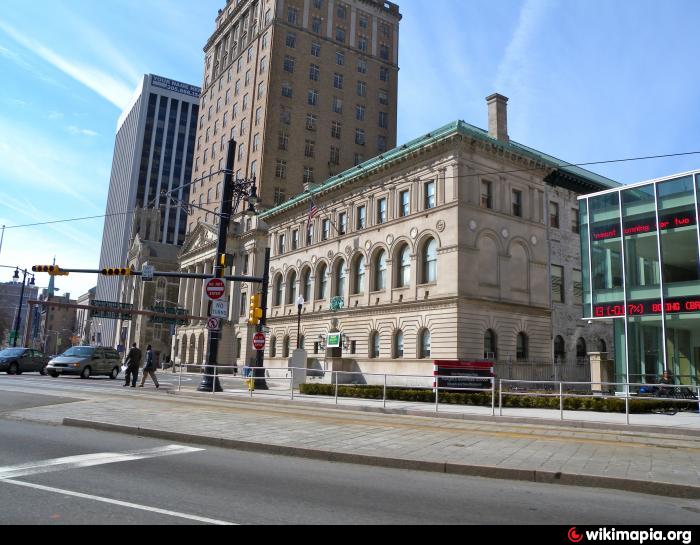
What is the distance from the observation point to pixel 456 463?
26.9 feet

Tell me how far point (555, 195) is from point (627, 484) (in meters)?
36.9

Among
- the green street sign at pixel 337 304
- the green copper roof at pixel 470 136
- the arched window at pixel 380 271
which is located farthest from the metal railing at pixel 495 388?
the green copper roof at pixel 470 136

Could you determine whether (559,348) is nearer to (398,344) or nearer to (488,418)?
(398,344)

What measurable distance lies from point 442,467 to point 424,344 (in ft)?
93.7

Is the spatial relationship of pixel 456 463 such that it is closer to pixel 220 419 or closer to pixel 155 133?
pixel 220 419

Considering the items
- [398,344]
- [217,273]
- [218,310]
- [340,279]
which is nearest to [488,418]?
[218,310]

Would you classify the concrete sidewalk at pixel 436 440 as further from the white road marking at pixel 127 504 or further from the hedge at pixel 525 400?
the hedge at pixel 525 400

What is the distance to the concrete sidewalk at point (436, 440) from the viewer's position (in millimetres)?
7836

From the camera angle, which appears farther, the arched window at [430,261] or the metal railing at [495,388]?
the arched window at [430,261]

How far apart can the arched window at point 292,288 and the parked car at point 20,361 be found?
21869 millimetres

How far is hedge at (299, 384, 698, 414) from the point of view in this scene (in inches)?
704

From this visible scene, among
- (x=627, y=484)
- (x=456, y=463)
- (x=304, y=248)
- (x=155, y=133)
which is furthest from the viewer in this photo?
(x=155, y=133)
